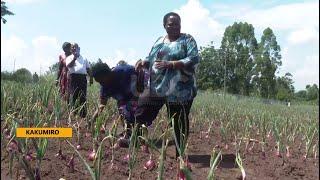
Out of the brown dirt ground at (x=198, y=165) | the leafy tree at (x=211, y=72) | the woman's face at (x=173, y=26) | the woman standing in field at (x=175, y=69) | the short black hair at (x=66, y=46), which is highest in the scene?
the leafy tree at (x=211, y=72)

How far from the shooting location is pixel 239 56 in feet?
163

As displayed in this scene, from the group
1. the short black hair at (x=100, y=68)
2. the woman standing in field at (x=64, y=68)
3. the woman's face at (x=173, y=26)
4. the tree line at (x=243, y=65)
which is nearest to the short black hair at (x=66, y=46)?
the woman standing in field at (x=64, y=68)

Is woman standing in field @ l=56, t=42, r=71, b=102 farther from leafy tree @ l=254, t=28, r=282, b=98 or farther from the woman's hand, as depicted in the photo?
leafy tree @ l=254, t=28, r=282, b=98

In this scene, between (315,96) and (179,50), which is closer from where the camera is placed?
(179,50)

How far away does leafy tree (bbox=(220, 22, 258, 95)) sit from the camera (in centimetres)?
4881

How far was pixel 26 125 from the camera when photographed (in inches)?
120

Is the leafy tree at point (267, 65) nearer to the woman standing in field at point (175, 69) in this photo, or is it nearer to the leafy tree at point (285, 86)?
the leafy tree at point (285, 86)

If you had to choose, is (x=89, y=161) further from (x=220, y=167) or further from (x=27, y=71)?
(x=27, y=71)

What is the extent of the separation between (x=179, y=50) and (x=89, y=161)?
108 centimetres

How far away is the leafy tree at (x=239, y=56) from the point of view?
48812 mm

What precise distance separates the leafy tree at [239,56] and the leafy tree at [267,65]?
71 centimetres

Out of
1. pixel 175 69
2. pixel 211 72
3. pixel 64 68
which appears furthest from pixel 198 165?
pixel 211 72

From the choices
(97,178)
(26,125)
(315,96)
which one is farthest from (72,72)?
(315,96)

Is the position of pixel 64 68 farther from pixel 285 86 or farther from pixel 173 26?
pixel 285 86
